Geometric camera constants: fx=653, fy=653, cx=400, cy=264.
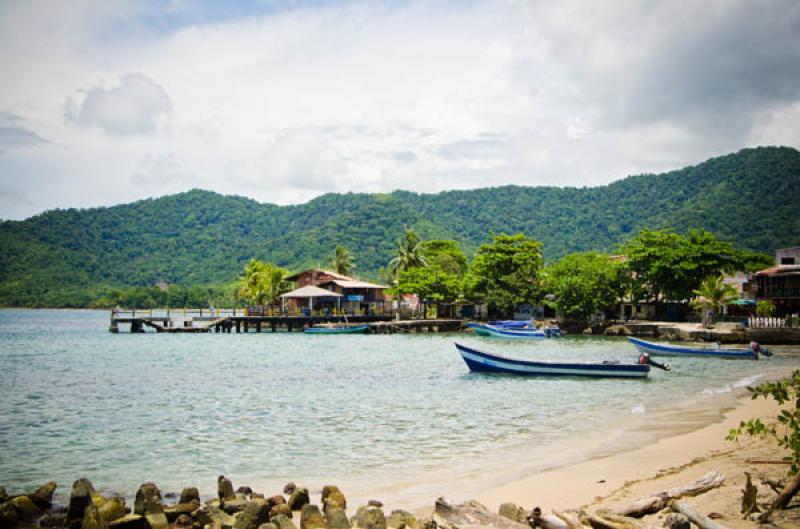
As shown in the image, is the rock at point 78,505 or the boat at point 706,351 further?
the boat at point 706,351

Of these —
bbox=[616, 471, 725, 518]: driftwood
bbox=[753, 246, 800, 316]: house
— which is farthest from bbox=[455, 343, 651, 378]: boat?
bbox=[753, 246, 800, 316]: house

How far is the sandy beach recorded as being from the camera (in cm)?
775

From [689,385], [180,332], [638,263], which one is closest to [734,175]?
[638,263]

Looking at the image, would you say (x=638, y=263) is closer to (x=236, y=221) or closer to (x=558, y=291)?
(x=558, y=291)

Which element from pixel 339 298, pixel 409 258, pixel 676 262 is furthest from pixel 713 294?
pixel 339 298

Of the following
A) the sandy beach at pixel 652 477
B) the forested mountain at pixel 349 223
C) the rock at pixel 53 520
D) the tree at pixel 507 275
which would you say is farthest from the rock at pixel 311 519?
the forested mountain at pixel 349 223

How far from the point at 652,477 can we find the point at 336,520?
509 centimetres

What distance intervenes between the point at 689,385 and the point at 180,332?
51.1 meters

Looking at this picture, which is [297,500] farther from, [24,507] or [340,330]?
[340,330]

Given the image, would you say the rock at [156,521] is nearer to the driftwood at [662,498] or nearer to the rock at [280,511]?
the rock at [280,511]

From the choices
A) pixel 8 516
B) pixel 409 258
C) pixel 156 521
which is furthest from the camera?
pixel 409 258

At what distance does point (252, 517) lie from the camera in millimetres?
7488

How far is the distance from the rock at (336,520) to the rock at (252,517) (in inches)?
29.6

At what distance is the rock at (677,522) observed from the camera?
609cm
